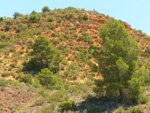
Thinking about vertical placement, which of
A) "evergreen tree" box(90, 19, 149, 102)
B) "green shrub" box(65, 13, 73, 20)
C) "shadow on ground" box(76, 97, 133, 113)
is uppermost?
"green shrub" box(65, 13, 73, 20)

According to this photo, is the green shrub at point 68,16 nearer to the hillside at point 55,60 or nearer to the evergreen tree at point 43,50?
the hillside at point 55,60

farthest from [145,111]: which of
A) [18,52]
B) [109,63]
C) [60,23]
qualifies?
[60,23]

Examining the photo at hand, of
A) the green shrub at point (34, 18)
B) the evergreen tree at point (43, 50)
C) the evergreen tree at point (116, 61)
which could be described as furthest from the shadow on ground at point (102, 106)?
the green shrub at point (34, 18)

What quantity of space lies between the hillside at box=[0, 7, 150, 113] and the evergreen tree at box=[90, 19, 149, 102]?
0.89 meters

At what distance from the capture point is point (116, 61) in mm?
10992

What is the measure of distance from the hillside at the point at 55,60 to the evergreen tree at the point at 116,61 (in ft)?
2.93

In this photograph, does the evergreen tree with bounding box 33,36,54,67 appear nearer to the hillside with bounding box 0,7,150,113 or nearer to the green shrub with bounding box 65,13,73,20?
the hillside with bounding box 0,7,150,113

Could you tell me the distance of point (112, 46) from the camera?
38.9 ft

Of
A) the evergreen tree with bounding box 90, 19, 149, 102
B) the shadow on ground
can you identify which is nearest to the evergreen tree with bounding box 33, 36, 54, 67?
the evergreen tree with bounding box 90, 19, 149, 102

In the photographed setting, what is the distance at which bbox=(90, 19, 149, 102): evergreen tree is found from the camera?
1115 centimetres

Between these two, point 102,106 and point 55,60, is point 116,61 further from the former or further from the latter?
point 55,60

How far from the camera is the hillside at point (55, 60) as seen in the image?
1175 centimetres

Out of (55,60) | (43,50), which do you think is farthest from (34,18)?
(55,60)

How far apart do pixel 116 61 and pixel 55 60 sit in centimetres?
1721
